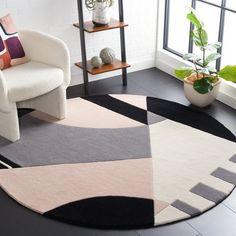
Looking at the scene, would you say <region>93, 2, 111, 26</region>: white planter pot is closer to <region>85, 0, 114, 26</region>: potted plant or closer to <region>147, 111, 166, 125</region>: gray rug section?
<region>85, 0, 114, 26</region>: potted plant

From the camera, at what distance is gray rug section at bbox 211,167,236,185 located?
2.85 m

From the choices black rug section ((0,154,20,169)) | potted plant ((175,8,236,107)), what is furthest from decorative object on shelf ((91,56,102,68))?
black rug section ((0,154,20,169))

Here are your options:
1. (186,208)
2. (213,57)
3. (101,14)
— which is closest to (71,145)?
(186,208)

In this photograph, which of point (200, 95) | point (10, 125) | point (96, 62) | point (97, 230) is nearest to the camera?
point (97, 230)

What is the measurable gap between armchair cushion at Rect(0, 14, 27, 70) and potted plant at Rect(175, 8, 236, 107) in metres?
1.29

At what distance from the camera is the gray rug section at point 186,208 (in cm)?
260

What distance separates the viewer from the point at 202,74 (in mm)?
3801

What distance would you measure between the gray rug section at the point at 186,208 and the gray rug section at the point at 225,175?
351 millimetres

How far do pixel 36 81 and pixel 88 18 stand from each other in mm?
1164

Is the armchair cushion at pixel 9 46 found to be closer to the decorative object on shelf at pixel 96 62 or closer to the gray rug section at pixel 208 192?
the decorative object on shelf at pixel 96 62

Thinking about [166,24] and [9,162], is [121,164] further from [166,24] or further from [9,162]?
[166,24]

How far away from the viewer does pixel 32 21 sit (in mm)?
3861

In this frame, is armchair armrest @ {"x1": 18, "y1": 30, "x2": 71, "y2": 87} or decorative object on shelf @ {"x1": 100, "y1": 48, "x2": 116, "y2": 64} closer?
armchair armrest @ {"x1": 18, "y1": 30, "x2": 71, "y2": 87}

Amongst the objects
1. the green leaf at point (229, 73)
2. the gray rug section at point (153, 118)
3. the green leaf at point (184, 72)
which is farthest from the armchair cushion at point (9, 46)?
the green leaf at point (229, 73)
